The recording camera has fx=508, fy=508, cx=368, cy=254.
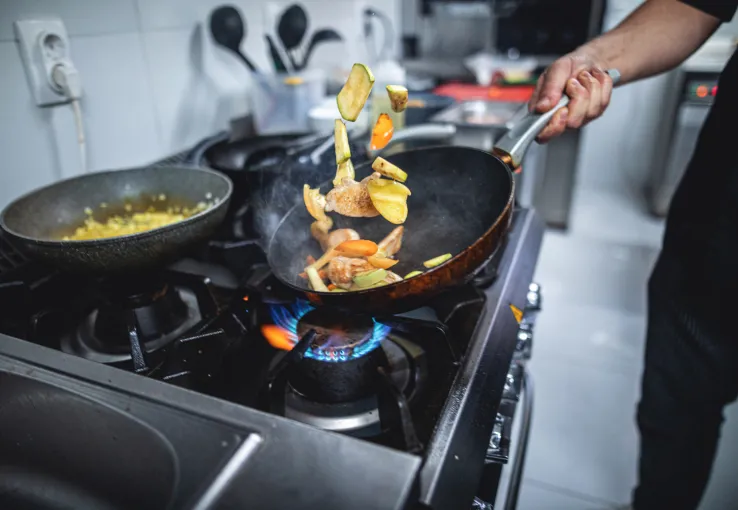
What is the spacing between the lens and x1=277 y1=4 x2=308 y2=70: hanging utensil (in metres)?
1.31

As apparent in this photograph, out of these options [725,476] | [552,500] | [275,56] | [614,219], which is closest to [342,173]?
[275,56]

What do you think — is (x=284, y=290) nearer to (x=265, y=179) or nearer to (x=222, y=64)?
(x=265, y=179)

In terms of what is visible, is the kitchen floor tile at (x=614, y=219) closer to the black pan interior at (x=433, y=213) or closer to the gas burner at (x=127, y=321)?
the black pan interior at (x=433, y=213)

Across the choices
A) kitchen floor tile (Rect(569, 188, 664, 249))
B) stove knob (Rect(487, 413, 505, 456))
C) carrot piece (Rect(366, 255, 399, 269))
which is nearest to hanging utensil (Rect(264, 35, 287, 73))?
carrot piece (Rect(366, 255, 399, 269))

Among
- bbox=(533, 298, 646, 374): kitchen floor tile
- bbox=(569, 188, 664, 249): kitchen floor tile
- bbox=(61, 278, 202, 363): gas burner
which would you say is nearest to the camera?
bbox=(61, 278, 202, 363): gas burner

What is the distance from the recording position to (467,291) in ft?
2.21

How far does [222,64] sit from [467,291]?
96 centimetres

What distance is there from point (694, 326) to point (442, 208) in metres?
0.55

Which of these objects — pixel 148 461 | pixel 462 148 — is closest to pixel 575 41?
pixel 462 148

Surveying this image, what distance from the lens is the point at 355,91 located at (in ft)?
2.08

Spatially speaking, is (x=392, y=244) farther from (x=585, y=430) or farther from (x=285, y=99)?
(x=585, y=430)

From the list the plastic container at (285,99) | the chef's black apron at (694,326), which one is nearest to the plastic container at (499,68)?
the plastic container at (285,99)

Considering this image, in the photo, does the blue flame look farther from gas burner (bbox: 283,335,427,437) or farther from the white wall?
the white wall

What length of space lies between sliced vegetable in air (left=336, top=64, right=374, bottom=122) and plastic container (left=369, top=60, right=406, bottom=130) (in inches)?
20.3
